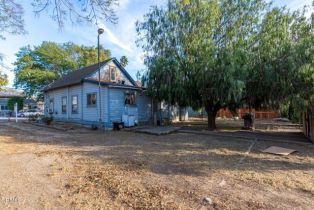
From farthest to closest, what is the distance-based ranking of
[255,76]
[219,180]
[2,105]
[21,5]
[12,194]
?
[2,105] < [255,76] < [21,5] < [219,180] < [12,194]

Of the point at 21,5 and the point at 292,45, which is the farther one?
the point at 292,45

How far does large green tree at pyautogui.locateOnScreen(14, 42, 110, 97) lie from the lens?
33188mm

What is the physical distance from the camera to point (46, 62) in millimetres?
35000

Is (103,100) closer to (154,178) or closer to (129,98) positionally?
(129,98)

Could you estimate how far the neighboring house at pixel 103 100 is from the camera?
15.7 m

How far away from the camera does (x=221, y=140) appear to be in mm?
10875

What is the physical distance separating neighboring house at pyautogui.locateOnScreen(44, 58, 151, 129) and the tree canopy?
7.59 ft

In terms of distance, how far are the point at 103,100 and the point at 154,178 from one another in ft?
36.2

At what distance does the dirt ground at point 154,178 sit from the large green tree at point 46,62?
27208mm

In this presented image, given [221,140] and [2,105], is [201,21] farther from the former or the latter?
[2,105]

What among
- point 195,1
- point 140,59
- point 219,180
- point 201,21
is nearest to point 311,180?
point 219,180

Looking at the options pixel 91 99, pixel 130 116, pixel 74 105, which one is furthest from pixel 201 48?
pixel 74 105

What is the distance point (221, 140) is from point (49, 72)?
29002 mm

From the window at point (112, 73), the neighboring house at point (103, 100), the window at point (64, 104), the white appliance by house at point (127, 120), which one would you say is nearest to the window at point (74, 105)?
the neighboring house at point (103, 100)
